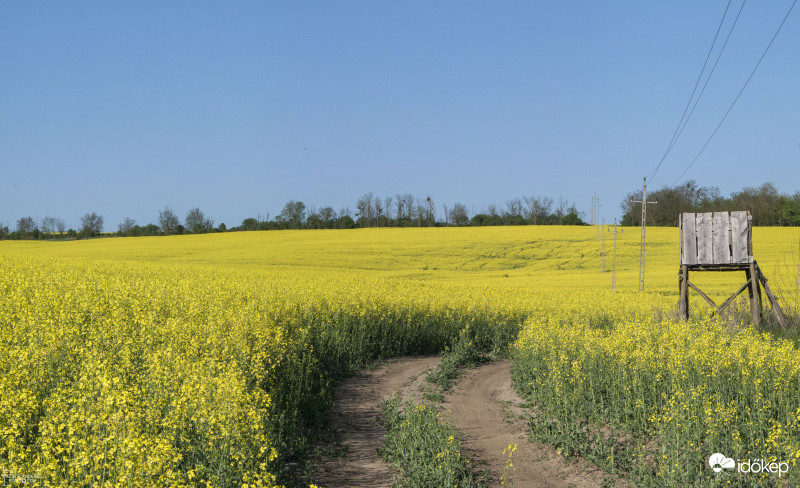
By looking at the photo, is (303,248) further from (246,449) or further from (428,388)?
(246,449)

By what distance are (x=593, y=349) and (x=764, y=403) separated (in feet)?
10.9

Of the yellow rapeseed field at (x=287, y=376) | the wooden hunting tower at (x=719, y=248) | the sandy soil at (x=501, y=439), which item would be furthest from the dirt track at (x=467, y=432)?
the wooden hunting tower at (x=719, y=248)

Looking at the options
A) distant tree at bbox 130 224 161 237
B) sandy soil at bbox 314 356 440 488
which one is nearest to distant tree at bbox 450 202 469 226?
distant tree at bbox 130 224 161 237

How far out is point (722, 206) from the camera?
248ft

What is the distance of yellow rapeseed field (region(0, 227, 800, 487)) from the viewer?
5145 mm

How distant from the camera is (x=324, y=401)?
9.93 m

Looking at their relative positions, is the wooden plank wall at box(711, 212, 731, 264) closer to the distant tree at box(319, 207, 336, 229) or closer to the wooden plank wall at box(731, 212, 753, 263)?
the wooden plank wall at box(731, 212, 753, 263)

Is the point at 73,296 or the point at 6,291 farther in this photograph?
the point at 6,291

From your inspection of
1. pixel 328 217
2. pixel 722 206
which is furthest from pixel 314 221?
pixel 722 206

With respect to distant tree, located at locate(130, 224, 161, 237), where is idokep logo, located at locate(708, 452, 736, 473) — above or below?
below

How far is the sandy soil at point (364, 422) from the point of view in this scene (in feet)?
24.0

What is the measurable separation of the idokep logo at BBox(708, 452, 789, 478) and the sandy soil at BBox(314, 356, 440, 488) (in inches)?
147

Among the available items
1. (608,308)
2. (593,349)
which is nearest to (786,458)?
(593,349)

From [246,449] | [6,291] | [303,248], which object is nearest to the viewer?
[246,449]
